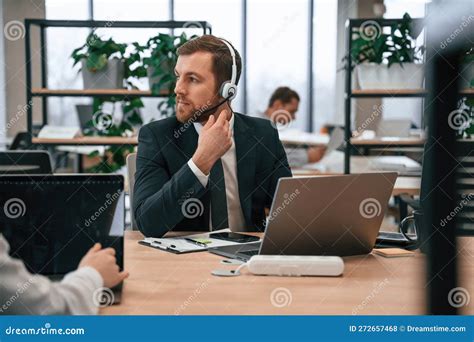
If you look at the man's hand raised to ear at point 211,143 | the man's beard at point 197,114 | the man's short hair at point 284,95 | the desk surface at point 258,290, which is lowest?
the desk surface at point 258,290

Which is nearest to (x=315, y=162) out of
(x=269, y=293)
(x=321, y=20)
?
(x=321, y=20)

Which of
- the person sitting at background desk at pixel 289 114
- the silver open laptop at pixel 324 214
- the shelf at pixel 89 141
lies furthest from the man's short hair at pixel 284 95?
the silver open laptop at pixel 324 214

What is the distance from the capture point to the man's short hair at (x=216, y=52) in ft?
7.05

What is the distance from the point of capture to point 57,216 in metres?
1.26

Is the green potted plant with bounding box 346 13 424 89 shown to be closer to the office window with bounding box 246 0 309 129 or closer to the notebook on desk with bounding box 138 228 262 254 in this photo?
the notebook on desk with bounding box 138 228 262 254

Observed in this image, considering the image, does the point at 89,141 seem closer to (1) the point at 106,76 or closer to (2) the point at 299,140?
(1) the point at 106,76

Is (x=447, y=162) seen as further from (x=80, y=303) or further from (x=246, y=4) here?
(x=246, y=4)

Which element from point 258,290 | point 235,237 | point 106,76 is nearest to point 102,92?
point 106,76

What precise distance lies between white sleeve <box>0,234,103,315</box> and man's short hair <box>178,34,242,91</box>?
1.24m

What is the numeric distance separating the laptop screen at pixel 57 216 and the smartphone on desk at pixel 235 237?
0.64 metres

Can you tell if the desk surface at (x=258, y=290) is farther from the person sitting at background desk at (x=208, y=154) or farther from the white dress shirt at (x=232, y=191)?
the white dress shirt at (x=232, y=191)

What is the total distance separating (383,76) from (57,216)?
123 inches

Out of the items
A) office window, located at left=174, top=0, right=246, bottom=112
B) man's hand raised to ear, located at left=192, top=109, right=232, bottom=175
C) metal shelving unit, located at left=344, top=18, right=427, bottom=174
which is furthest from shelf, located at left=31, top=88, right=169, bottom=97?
office window, located at left=174, top=0, right=246, bottom=112

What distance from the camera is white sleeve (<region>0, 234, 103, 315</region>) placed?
97 cm
